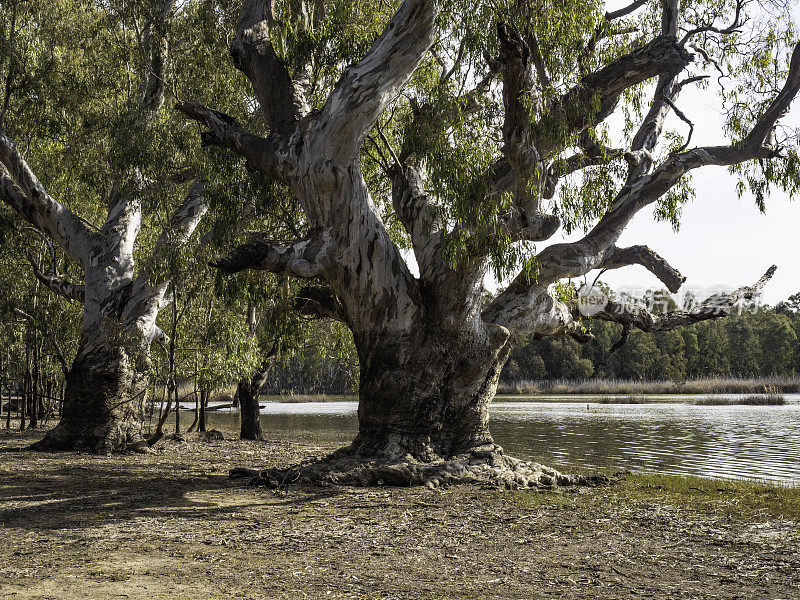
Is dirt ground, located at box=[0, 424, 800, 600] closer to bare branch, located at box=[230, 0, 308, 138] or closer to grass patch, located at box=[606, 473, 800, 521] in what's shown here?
grass patch, located at box=[606, 473, 800, 521]

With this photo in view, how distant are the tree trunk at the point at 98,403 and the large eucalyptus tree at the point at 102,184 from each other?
0.01 m

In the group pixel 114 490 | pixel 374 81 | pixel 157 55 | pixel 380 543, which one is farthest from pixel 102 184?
pixel 380 543

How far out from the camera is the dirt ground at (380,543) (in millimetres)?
3020

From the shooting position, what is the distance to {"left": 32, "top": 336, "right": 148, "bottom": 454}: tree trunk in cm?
890

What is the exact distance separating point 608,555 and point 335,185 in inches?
156

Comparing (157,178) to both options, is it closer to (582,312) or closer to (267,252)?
(267,252)

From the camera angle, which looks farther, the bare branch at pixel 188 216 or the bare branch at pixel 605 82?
the bare branch at pixel 188 216

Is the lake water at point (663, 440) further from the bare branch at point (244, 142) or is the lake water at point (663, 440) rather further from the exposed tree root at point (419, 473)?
the bare branch at point (244, 142)

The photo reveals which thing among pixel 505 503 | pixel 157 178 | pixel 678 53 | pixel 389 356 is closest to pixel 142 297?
pixel 157 178

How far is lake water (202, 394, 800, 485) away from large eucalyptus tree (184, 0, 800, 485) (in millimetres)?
2605

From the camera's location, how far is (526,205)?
650 cm

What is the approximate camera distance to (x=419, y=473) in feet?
20.1

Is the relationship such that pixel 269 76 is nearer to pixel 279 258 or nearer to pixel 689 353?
pixel 279 258

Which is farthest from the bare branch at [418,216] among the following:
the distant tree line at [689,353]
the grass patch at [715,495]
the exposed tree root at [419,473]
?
the distant tree line at [689,353]
